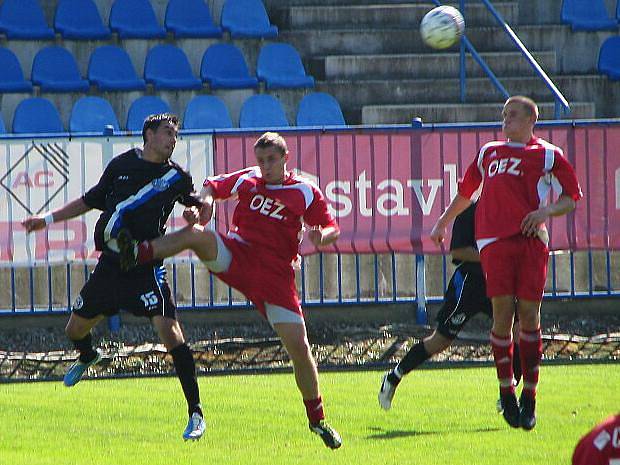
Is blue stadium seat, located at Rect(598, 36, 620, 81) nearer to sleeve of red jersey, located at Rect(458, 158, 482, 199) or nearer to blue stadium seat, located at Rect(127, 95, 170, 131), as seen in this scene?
blue stadium seat, located at Rect(127, 95, 170, 131)

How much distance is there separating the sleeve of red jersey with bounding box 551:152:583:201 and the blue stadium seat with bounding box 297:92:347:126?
9.07 meters

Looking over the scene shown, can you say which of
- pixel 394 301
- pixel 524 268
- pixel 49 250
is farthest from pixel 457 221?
pixel 49 250

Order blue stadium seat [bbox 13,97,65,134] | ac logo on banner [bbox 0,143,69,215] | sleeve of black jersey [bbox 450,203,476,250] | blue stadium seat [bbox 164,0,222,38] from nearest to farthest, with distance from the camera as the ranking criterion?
sleeve of black jersey [bbox 450,203,476,250] → ac logo on banner [bbox 0,143,69,215] → blue stadium seat [bbox 13,97,65,134] → blue stadium seat [bbox 164,0,222,38]

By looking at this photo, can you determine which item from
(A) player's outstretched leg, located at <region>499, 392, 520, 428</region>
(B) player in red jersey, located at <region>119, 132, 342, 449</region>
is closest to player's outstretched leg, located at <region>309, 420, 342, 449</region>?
(B) player in red jersey, located at <region>119, 132, 342, 449</region>

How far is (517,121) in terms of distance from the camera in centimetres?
794

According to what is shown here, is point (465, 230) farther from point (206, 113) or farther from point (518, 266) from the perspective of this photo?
point (206, 113)

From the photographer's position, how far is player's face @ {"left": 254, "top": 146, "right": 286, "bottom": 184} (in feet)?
24.8

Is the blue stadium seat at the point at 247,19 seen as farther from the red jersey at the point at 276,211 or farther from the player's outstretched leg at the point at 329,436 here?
the player's outstretched leg at the point at 329,436

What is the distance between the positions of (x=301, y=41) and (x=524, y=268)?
11.0m

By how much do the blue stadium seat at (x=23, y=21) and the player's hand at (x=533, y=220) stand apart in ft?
36.6

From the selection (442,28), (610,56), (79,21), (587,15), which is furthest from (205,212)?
Answer: (587,15)

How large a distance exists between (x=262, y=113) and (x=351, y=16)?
2.73 meters

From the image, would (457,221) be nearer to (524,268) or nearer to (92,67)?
(524,268)

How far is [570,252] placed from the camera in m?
13.3
